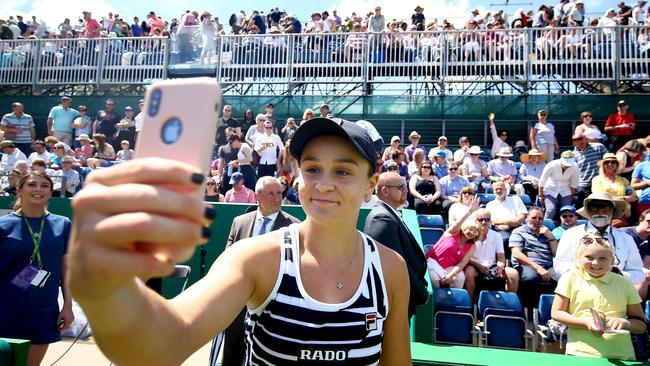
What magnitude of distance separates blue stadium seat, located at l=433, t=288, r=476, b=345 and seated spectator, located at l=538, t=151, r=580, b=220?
4070mm

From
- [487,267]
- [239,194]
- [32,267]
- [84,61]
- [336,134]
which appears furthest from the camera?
[84,61]

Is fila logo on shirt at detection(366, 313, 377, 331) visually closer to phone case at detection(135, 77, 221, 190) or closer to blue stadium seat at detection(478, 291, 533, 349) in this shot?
phone case at detection(135, 77, 221, 190)

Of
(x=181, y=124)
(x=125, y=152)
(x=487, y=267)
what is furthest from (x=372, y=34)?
(x=181, y=124)

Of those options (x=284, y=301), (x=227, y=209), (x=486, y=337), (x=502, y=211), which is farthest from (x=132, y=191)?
(x=502, y=211)

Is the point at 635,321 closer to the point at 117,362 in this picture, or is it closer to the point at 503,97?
A: the point at 117,362

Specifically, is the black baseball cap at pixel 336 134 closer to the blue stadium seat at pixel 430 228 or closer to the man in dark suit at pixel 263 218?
the man in dark suit at pixel 263 218

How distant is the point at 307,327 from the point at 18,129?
1419cm

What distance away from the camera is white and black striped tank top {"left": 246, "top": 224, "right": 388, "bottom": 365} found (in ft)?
5.28

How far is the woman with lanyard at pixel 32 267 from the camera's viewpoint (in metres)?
3.83

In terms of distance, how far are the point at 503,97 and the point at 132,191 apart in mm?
15423

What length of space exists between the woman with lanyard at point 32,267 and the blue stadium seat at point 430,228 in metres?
5.04

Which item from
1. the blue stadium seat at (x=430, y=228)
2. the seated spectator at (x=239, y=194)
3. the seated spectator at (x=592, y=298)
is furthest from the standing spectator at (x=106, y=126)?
the seated spectator at (x=592, y=298)

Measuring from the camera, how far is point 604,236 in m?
6.04

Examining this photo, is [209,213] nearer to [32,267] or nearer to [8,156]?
[32,267]
